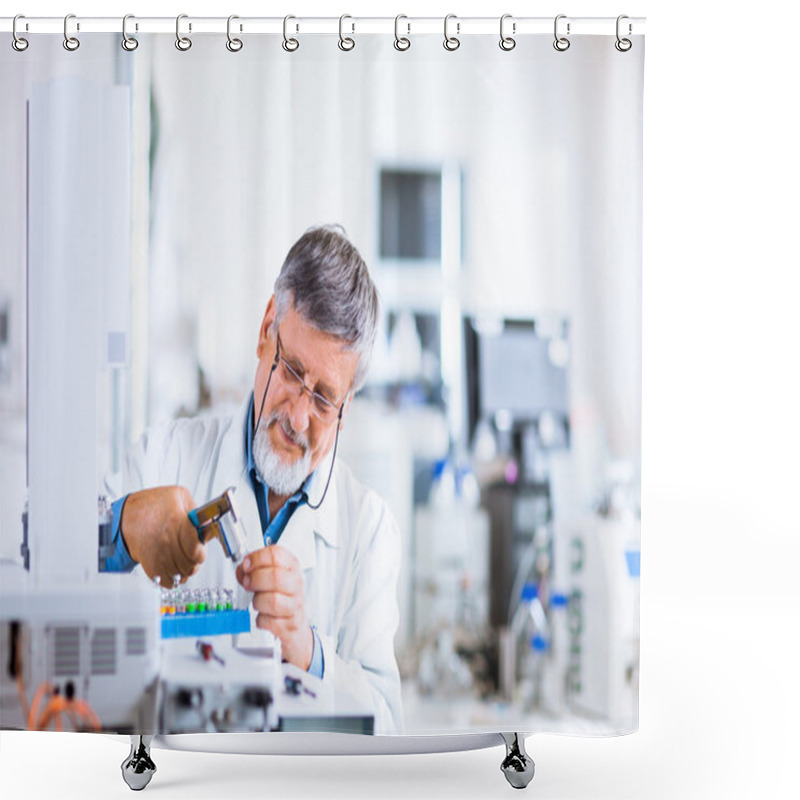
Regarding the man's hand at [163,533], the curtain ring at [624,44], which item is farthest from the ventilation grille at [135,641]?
the curtain ring at [624,44]

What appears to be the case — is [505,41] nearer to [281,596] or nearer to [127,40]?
[127,40]

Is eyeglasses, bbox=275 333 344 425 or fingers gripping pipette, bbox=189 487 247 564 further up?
eyeglasses, bbox=275 333 344 425

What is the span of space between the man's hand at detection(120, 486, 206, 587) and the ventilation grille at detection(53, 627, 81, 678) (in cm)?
21

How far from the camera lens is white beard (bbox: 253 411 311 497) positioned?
7.64 ft

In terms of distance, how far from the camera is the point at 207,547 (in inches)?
91.7

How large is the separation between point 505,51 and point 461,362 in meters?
0.65

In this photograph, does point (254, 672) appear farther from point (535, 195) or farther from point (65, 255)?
point (535, 195)

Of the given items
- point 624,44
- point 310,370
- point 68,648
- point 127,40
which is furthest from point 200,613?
point 624,44

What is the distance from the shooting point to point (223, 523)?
2334mm

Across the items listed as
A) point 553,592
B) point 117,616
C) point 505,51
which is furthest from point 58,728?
point 505,51

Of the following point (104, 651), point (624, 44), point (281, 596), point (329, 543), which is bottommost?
point (104, 651)

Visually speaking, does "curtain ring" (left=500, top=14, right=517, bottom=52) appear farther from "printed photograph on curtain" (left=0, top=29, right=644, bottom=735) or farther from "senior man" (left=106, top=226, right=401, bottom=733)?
"senior man" (left=106, top=226, right=401, bottom=733)

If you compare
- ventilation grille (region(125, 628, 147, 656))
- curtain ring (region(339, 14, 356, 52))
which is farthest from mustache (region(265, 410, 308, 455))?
curtain ring (region(339, 14, 356, 52))

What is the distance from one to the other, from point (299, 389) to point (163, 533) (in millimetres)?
419
